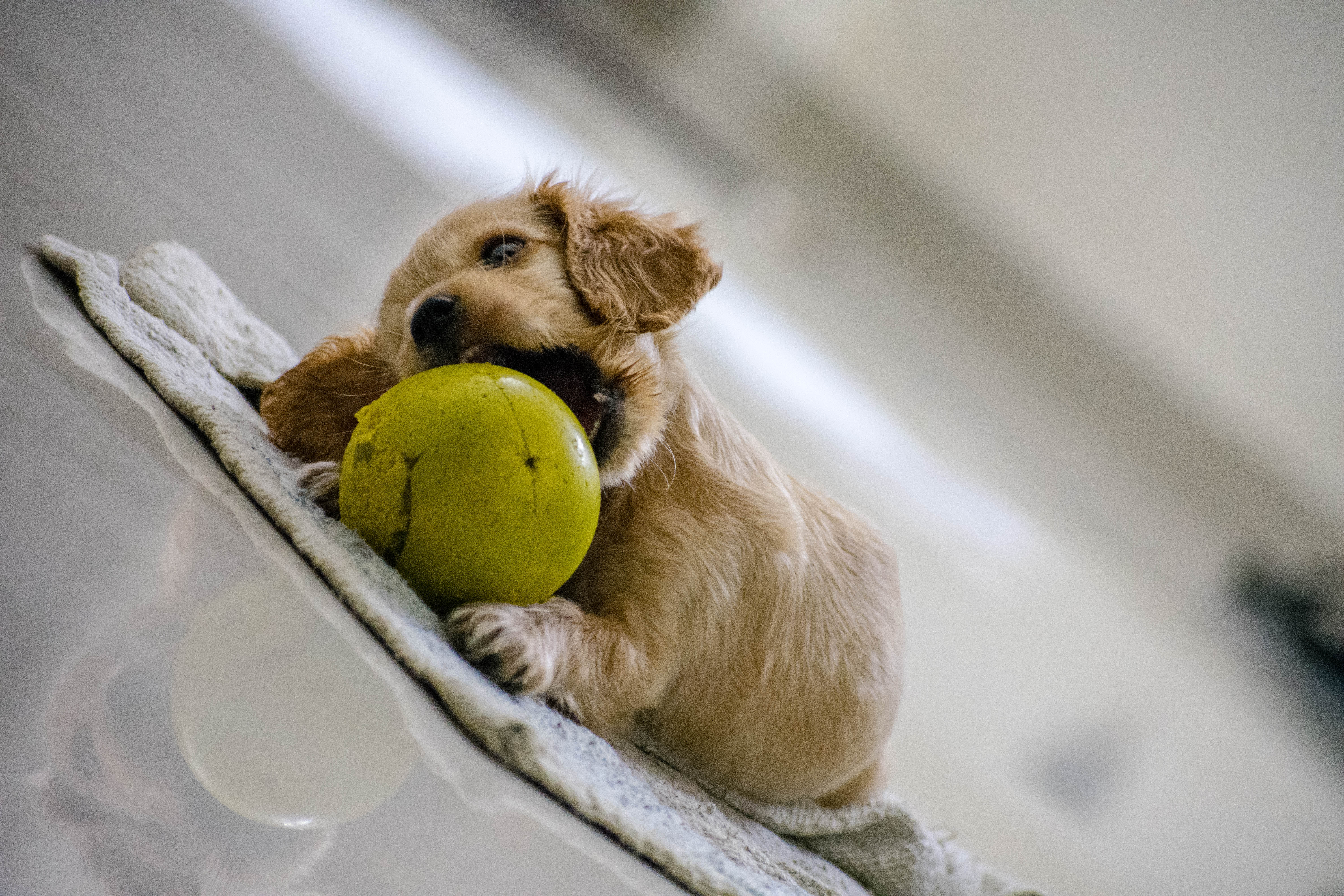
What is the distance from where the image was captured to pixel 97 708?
1.71 feet

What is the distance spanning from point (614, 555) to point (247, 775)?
47 centimetres

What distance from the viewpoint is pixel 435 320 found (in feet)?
2.81

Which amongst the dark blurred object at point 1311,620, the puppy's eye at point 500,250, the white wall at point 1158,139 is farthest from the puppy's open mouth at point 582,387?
the dark blurred object at point 1311,620

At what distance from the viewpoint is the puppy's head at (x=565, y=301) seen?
2.82 feet

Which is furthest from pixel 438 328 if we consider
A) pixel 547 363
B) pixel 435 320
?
pixel 547 363

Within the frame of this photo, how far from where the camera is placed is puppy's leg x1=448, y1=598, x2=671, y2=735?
71cm

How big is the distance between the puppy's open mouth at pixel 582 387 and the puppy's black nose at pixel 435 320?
0.23 feet

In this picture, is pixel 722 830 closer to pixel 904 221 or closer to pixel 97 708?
pixel 97 708

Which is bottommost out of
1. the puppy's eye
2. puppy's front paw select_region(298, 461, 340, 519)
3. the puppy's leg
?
puppy's front paw select_region(298, 461, 340, 519)

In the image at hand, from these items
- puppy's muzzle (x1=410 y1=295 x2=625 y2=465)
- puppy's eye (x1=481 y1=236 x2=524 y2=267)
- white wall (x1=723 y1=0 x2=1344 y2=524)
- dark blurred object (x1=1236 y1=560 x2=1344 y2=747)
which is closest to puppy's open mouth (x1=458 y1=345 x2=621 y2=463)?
puppy's muzzle (x1=410 y1=295 x2=625 y2=465)

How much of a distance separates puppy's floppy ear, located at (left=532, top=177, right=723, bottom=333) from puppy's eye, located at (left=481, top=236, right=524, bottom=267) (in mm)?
57

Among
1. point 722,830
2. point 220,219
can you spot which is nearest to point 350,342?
point 722,830

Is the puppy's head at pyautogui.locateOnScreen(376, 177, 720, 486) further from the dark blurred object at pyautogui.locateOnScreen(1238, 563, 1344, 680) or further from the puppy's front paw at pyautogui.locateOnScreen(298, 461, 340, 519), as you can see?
the dark blurred object at pyautogui.locateOnScreen(1238, 563, 1344, 680)

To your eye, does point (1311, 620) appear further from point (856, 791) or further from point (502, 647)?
point (502, 647)
